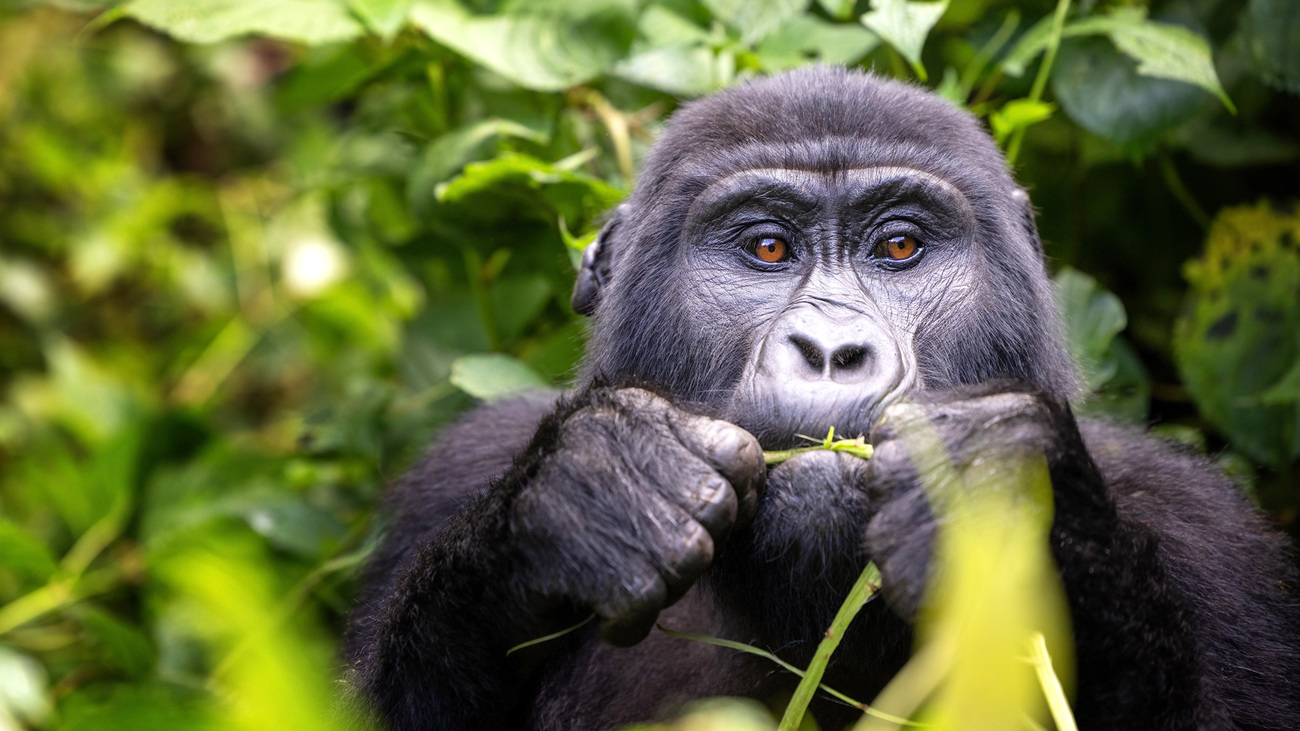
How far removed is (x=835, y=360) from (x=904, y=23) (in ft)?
5.46

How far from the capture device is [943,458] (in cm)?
190

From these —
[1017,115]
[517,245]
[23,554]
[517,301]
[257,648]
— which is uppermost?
[257,648]

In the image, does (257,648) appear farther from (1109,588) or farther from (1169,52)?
(1169,52)

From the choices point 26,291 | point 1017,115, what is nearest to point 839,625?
point 1017,115

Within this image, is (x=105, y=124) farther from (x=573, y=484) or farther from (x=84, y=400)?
(x=573, y=484)

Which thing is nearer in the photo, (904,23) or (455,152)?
(904,23)

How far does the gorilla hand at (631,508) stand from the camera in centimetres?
203

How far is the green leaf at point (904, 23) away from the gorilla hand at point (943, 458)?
1653mm

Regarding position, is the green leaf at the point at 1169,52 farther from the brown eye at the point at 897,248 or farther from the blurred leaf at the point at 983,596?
the blurred leaf at the point at 983,596

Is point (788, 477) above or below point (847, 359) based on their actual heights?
below

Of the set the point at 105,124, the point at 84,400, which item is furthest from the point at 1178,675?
the point at 105,124

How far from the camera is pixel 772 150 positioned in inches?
115

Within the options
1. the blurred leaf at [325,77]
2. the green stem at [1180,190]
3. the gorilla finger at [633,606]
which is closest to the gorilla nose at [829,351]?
the gorilla finger at [633,606]

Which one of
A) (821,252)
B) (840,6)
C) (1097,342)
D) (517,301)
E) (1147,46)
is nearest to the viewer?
(821,252)
